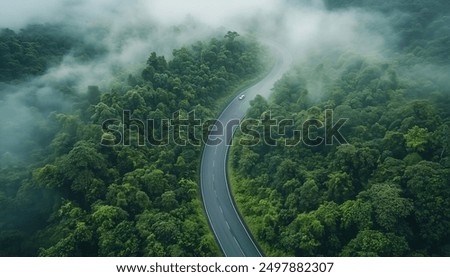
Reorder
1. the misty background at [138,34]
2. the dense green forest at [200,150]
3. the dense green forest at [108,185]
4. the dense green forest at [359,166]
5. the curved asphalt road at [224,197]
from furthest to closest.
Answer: the misty background at [138,34], the curved asphalt road at [224,197], the dense green forest at [108,185], the dense green forest at [200,150], the dense green forest at [359,166]

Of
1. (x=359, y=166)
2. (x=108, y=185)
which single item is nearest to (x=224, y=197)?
(x=108, y=185)

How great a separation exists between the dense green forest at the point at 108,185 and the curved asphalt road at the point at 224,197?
4.90 feet

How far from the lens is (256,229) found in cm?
5125

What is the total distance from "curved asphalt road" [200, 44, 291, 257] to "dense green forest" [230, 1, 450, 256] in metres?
1.52

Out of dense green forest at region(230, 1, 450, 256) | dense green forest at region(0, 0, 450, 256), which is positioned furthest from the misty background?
dense green forest at region(230, 1, 450, 256)

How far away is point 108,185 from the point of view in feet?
180

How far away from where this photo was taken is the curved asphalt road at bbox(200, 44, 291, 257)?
49750 mm

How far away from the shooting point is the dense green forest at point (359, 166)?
44906mm

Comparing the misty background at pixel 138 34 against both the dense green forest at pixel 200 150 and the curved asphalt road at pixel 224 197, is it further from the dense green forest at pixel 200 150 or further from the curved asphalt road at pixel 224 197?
the curved asphalt road at pixel 224 197

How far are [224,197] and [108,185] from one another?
15853 millimetres

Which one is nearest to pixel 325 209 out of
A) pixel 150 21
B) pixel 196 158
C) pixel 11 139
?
pixel 196 158

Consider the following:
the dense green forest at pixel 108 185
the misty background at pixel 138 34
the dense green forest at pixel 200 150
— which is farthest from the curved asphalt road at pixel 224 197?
the misty background at pixel 138 34

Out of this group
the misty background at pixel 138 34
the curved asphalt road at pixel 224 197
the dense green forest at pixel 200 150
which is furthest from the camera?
the misty background at pixel 138 34
